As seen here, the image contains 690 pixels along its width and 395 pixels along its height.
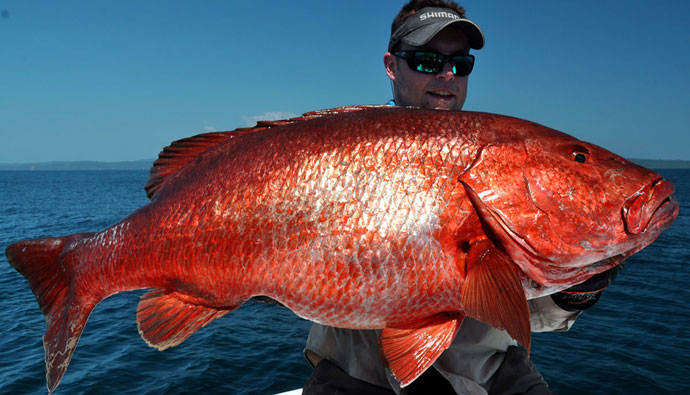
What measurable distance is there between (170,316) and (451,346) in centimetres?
159

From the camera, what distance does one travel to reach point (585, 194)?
188 centimetres

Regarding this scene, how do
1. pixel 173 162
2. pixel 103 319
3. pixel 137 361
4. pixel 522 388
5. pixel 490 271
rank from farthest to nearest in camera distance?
pixel 103 319 < pixel 137 361 < pixel 522 388 < pixel 173 162 < pixel 490 271

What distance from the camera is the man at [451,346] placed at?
268 cm

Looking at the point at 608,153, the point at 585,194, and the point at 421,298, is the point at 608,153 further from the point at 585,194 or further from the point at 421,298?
the point at 421,298

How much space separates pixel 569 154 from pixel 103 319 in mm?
16062

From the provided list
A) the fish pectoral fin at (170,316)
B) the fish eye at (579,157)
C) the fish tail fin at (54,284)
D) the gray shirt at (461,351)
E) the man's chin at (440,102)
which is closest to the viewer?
the fish eye at (579,157)

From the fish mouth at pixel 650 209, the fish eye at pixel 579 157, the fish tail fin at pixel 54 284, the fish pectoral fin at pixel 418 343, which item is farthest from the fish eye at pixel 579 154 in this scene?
the fish tail fin at pixel 54 284

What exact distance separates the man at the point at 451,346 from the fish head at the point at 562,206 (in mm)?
781

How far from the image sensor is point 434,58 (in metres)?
3.42

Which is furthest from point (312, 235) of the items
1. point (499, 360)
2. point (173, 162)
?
point (499, 360)

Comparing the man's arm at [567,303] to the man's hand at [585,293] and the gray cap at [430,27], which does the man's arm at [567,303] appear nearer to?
the man's hand at [585,293]

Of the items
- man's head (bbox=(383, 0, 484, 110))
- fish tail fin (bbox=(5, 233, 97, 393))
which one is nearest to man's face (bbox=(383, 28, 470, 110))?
man's head (bbox=(383, 0, 484, 110))

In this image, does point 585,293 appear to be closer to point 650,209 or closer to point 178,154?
point 650,209

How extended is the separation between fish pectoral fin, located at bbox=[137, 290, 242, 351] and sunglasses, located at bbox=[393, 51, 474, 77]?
2276 millimetres
